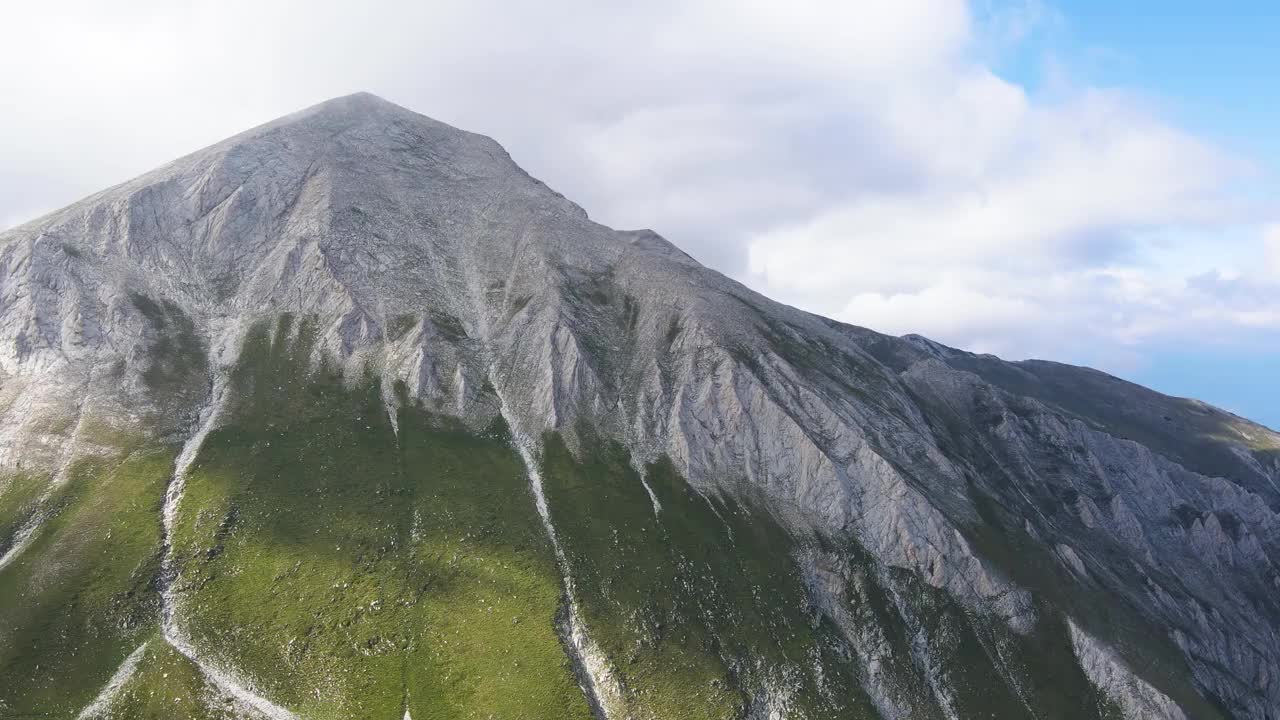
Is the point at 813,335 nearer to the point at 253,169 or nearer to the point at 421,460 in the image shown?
the point at 421,460

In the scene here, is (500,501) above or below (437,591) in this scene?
above

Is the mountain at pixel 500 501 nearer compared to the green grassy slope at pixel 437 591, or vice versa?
the green grassy slope at pixel 437 591

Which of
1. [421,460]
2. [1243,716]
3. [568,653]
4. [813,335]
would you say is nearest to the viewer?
[568,653]

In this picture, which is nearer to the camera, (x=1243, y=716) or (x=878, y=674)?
(x=878, y=674)

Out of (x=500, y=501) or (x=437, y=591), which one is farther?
(x=500, y=501)

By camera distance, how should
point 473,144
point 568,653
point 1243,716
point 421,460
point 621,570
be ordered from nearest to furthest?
point 568,653 < point 621,570 < point 421,460 < point 1243,716 < point 473,144

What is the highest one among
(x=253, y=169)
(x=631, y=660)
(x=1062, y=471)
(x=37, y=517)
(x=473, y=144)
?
(x=473, y=144)

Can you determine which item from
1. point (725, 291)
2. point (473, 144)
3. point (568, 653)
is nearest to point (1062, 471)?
point (725, 291)

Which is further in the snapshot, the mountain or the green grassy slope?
the mountain
